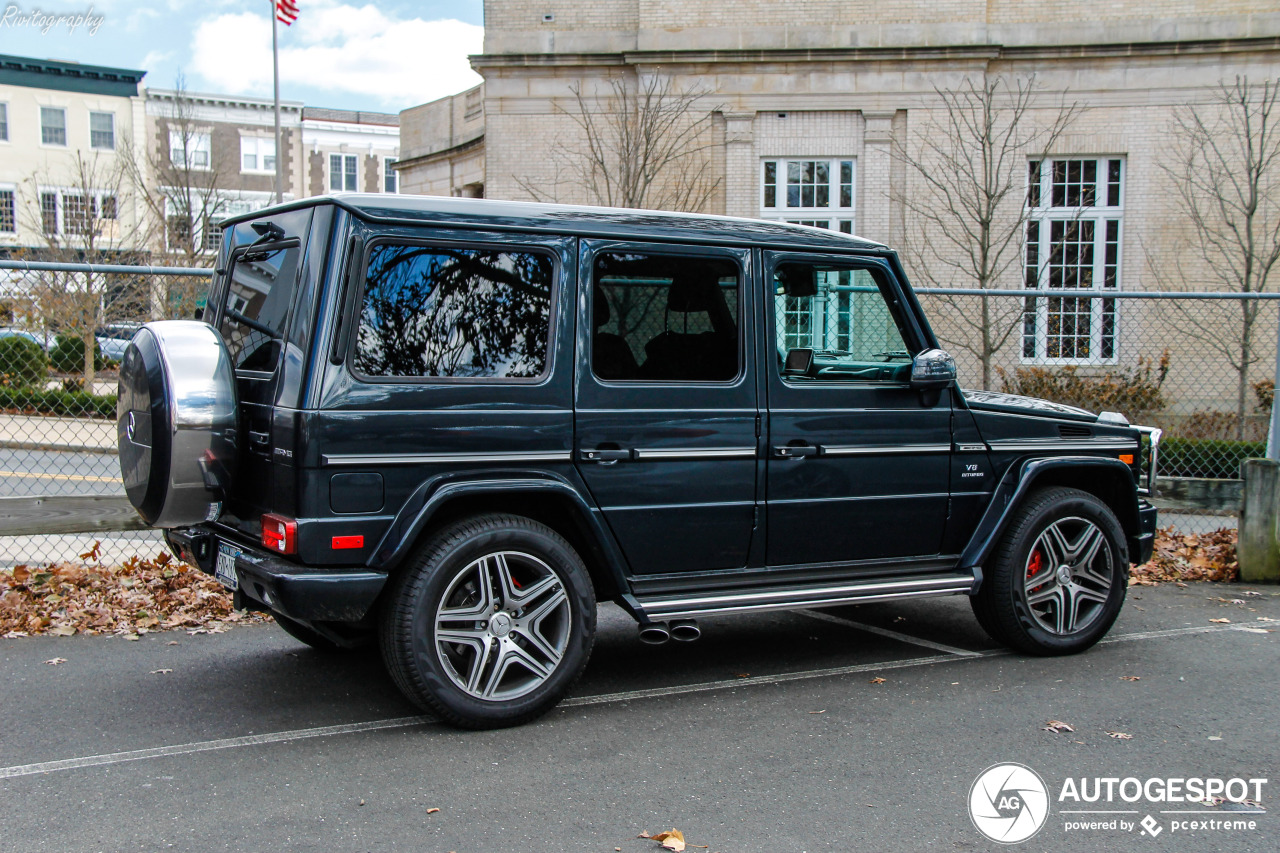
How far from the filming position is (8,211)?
47250 millimetres

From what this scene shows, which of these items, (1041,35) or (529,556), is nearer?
(529,556)

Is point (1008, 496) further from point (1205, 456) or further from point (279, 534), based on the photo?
point (1205, 456)

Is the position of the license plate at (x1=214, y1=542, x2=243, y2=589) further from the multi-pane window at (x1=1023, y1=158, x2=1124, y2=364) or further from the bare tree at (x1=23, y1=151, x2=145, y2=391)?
the multi-pane window at (x1=1023, y1=158, x2=1124, y2=364)

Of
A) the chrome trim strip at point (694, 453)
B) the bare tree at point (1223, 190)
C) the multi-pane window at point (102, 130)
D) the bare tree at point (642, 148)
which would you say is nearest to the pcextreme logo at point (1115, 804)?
the chrome trim strip at point (694, 453)

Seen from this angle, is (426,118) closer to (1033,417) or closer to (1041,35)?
(1041,35)

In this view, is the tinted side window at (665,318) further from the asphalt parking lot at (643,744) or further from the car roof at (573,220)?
the asphalt parking lot at (643,744)

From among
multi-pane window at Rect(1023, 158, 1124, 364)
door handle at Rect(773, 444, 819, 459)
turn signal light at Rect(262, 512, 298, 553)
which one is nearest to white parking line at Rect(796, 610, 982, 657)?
door handle at Rect(773, 444, 819, 459)

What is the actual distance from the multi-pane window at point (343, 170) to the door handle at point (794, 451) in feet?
185

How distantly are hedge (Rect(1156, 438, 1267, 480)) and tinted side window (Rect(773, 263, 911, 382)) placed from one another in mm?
5174

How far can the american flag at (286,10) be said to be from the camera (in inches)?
1205

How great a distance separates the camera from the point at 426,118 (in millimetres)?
24844

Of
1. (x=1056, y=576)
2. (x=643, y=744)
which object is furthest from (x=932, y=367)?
(x=643, y=744)

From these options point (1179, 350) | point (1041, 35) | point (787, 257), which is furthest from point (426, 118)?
point (787, 257)

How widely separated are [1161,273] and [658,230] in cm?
1620
